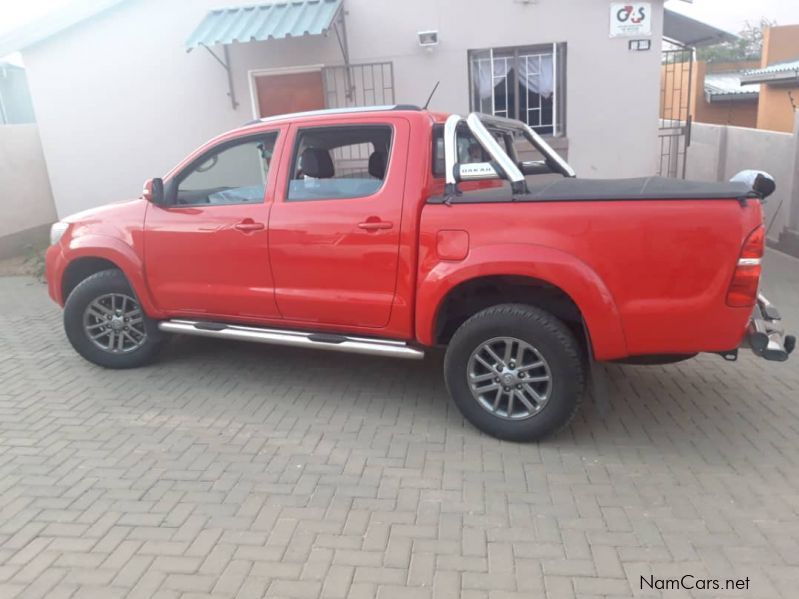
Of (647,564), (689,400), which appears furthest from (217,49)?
(647,564)

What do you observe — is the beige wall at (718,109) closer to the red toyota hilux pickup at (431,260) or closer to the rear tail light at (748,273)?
the red toyota hilux pickup at (431,260)

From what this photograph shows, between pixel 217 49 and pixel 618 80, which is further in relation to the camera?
pixel 217 49

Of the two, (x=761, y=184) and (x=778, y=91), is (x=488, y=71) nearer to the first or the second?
(x=761, y=184)

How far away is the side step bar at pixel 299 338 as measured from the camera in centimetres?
421

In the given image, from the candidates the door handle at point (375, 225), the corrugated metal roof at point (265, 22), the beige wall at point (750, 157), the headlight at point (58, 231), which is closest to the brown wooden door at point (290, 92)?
the corrugated metal roof at point (265, 22)

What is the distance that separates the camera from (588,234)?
351 centimetres

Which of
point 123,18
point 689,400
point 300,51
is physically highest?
point 123,18

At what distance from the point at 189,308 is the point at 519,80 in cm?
554

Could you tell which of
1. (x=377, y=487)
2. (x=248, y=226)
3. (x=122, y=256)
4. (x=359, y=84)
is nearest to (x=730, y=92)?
(x=359, y=84)

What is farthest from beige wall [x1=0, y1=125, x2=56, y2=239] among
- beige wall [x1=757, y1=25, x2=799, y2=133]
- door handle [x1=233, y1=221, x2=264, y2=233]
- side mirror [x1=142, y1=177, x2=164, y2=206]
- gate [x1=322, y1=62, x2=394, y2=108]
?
beige wall [x1=757, y1=25, x2=799, y2=133]

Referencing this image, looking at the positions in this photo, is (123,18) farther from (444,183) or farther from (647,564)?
(647,564)

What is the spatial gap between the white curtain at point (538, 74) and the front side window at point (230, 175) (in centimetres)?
488

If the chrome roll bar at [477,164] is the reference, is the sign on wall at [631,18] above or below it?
above

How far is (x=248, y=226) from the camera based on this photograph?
454 cm
